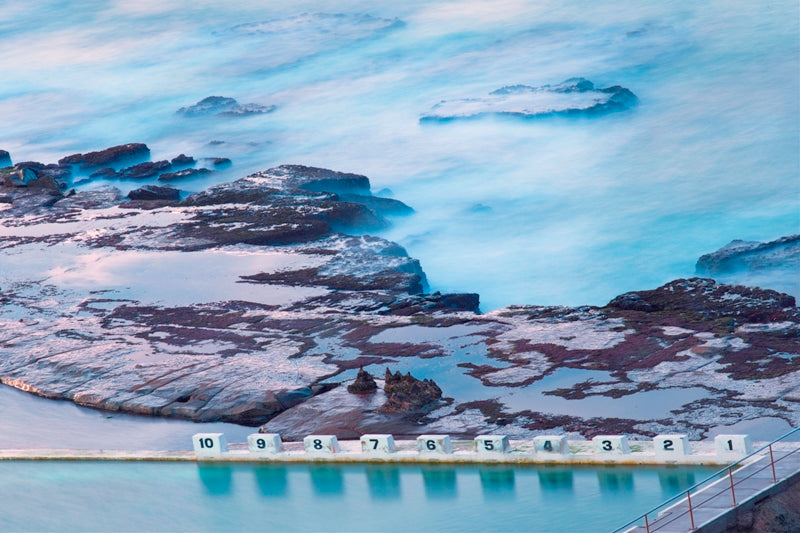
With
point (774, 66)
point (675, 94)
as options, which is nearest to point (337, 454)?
point (675, 94)

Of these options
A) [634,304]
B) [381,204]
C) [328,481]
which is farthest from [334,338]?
[381,204]

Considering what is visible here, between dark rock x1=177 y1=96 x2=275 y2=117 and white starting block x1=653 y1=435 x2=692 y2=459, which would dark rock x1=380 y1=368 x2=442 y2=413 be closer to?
white starting block x1=653 y1=435 x2=692 y2=459

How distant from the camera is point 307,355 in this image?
23969 mm

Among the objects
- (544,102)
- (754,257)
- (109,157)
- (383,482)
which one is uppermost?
(109,157)

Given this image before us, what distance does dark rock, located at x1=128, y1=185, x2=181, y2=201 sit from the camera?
3928cm

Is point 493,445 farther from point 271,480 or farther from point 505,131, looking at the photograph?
point 505,131

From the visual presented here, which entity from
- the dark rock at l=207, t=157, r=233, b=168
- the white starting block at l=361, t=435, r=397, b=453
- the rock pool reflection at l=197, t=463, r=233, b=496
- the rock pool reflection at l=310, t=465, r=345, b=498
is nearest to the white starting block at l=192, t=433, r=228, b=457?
the rock pool reflection at l=197, t=463, r=233, b=496

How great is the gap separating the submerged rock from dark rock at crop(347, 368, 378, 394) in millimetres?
27381

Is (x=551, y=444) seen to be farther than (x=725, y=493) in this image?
Yes

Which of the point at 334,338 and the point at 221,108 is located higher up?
the point at 221,108

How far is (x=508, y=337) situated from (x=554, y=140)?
2341 centimetres

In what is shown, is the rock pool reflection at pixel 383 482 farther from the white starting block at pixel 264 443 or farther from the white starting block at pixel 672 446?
the white starting block at pixel 672 446

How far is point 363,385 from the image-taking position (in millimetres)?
21469

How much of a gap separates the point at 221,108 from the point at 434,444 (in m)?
39.1
